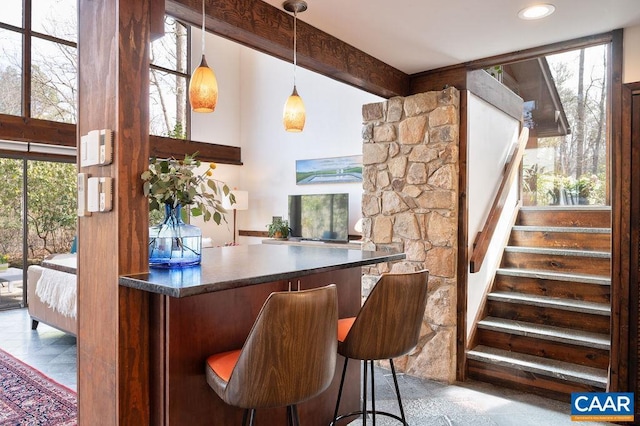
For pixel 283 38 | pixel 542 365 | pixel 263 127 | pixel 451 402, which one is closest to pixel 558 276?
pixel 542 365

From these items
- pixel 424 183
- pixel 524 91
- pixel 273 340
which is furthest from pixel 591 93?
pixel 273 340

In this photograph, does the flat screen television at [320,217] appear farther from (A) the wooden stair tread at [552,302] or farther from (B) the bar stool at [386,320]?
(B) the bar stool at [386,320]

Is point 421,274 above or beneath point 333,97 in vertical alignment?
beneath

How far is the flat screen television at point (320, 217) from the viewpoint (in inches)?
242

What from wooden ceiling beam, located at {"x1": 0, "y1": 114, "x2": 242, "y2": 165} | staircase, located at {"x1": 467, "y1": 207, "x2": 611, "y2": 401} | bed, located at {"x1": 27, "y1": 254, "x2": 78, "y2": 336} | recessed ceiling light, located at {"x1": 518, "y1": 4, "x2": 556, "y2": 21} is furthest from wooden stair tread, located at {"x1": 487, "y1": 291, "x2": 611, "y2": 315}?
bed, located at {"x1": 27, "y1": 254, "x2": 78, "y2": 336}

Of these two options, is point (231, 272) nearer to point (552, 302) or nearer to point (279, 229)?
point (552, 302)

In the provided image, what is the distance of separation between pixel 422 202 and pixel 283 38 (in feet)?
5.43

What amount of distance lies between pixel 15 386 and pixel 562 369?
3922 millimetres

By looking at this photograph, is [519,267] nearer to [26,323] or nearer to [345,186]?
[345,186]

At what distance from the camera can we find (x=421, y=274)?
78.4 inches

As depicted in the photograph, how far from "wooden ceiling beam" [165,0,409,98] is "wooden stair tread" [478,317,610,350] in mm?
2044

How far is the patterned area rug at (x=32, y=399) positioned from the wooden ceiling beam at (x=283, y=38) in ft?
8.14

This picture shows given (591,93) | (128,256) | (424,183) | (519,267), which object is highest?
(591,93)

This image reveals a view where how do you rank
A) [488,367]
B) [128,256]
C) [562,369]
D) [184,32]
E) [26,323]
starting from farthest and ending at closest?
[184,32] → [26,323] → [488,367] → [562,369] → [128,256]
